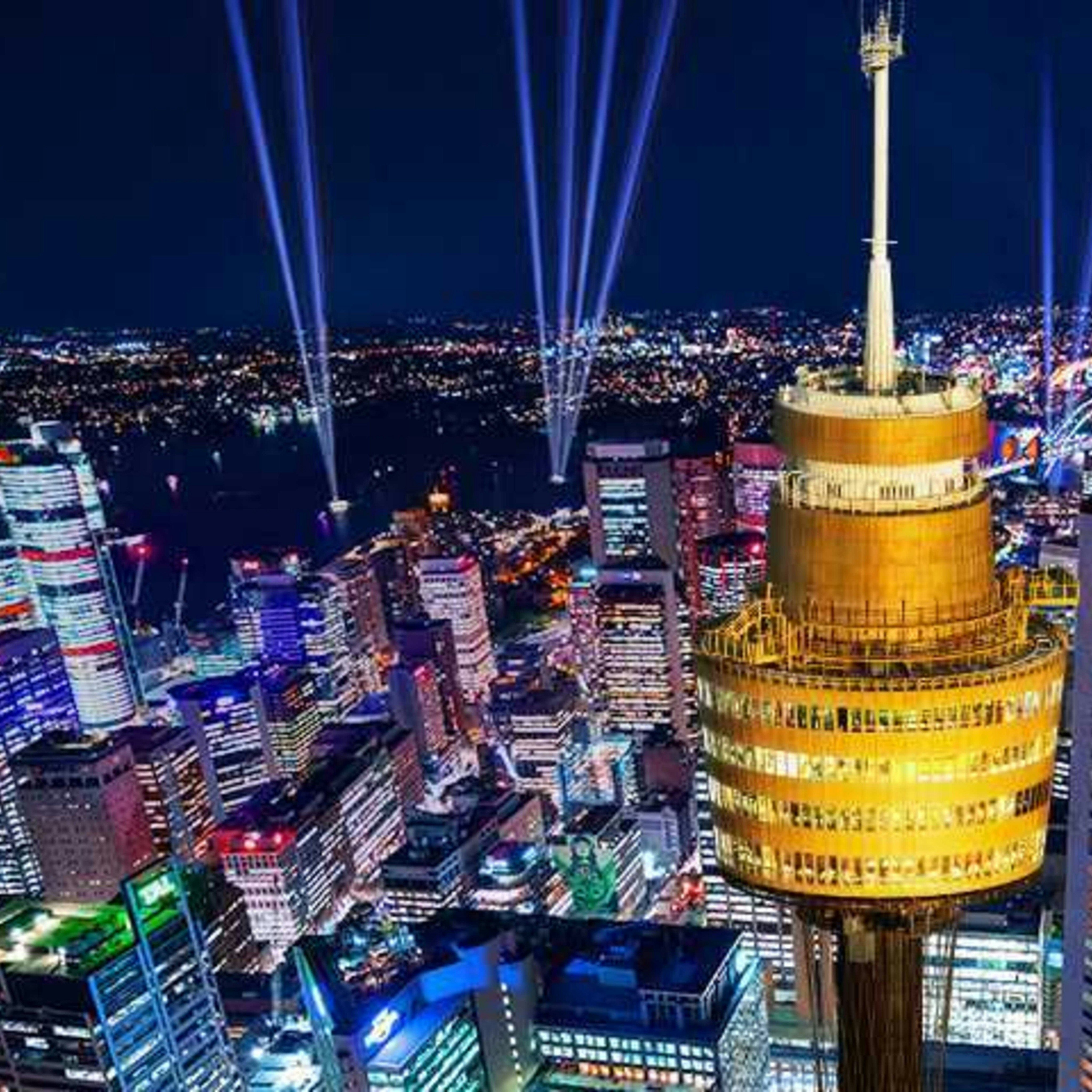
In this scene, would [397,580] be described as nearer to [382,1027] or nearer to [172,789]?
[172,789]

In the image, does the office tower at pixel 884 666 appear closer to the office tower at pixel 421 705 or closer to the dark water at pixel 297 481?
the office tower at pixel 421 705

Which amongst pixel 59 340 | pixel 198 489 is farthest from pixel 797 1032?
pixel 59 340

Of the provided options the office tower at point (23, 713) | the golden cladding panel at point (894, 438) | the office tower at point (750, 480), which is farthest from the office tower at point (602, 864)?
the golden cladding panel at point (894, 438)

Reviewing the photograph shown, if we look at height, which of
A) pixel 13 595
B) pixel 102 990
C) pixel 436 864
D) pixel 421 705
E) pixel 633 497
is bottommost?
pixel 421 705

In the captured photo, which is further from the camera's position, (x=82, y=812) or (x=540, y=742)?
(x=540, y=742)

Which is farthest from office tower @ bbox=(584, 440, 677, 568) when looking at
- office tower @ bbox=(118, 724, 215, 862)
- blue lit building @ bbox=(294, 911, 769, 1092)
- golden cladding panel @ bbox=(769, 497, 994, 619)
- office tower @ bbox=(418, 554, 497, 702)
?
golden cladding panel @ bbox=(769, 497, 994, 619)

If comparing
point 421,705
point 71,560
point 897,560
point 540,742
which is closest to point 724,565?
point 540,742

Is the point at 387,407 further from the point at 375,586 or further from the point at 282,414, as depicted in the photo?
→ the point at 375,586
